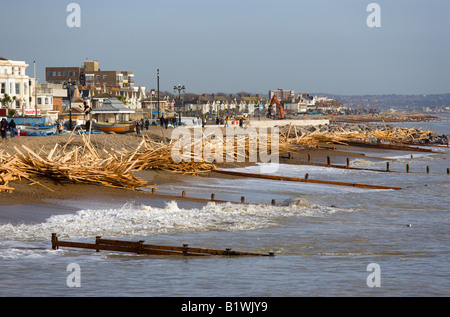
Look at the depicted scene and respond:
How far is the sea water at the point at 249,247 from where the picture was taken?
8.97 m

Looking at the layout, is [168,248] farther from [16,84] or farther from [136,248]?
[16,84]

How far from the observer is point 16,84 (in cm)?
9006

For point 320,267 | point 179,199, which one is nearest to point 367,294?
point 320,267

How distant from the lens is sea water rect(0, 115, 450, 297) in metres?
8.97

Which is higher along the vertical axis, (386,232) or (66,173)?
(66,173)

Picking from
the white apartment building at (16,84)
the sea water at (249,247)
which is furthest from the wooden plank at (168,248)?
the white apartment building at (16,84)

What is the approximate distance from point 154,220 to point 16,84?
269 ft

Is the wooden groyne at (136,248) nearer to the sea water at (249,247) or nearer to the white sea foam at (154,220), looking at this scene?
the sea water at (249,247)

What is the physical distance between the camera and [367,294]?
8.77m

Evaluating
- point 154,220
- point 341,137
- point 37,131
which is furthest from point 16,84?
point 154,220

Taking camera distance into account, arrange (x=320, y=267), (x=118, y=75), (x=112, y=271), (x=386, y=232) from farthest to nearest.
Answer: (x=118, y=75), (x=386, y=232), (x=320, y=267), (x=112, y=271)
